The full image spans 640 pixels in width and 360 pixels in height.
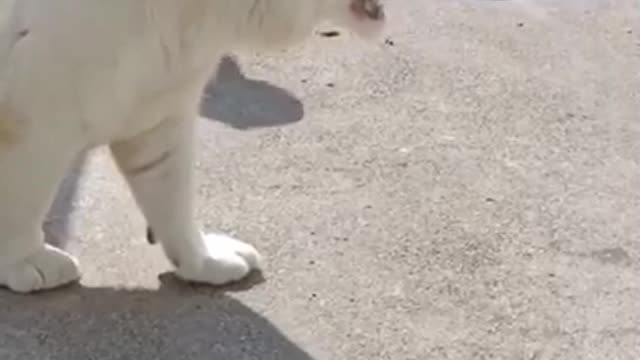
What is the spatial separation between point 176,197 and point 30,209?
242mm

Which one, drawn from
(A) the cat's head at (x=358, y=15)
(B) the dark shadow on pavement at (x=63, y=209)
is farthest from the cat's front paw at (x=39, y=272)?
(A) the cat's head at (x=358, y=15)

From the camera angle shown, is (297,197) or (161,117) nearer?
(161,117)

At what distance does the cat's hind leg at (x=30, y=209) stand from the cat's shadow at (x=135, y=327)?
0.03m

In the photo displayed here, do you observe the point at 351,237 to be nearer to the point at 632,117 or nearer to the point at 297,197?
the point at 297,197

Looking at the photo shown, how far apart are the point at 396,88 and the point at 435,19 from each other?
1.33ft

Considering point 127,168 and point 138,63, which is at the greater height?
point 138,63

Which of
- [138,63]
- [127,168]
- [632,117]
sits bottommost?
[632,117]

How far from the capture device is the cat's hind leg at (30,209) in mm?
2229

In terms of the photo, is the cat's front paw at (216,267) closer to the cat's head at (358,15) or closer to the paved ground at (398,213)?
the paved ground at (398,213)

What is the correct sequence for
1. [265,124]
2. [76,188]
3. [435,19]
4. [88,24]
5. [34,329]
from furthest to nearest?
[435,19] < [265,124] < [76,188] < [34,329] < [88,24]

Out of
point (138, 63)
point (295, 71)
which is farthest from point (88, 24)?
point (295, 71)

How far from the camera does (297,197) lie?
106 inches

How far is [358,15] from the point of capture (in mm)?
2295

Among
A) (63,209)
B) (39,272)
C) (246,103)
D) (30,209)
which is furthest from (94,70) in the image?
(246,103)
